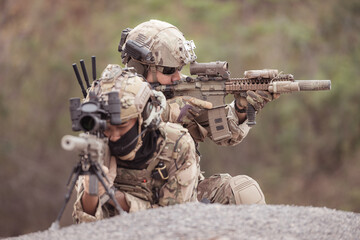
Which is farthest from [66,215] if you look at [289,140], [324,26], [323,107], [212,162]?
[324,26]

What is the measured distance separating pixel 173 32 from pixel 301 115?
43.0 feet

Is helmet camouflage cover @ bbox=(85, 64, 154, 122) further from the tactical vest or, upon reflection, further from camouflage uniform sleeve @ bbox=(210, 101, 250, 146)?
camouflage uniform sleeve @ bbox=(210, 101, 250, 146)

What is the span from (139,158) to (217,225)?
137cm

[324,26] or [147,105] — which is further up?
[324,26]

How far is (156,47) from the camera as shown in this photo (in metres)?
7.59

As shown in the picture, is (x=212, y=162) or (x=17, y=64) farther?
(x=17, y=64)

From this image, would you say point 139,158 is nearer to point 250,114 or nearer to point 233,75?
point 250,114

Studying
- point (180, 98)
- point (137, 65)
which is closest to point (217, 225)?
point (180, 98)

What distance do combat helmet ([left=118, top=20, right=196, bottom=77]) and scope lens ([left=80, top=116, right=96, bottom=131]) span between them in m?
1.83

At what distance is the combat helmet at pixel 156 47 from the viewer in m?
7.50

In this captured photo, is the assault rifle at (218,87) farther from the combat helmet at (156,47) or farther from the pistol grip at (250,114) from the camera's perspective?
the combat helmet at (156,47)

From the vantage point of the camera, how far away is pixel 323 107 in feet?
66.9

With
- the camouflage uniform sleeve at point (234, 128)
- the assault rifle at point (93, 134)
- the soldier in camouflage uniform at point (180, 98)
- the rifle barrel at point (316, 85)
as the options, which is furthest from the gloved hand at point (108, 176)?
the rifle barrel at point (316, 85)

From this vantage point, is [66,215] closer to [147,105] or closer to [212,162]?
[212,162]
